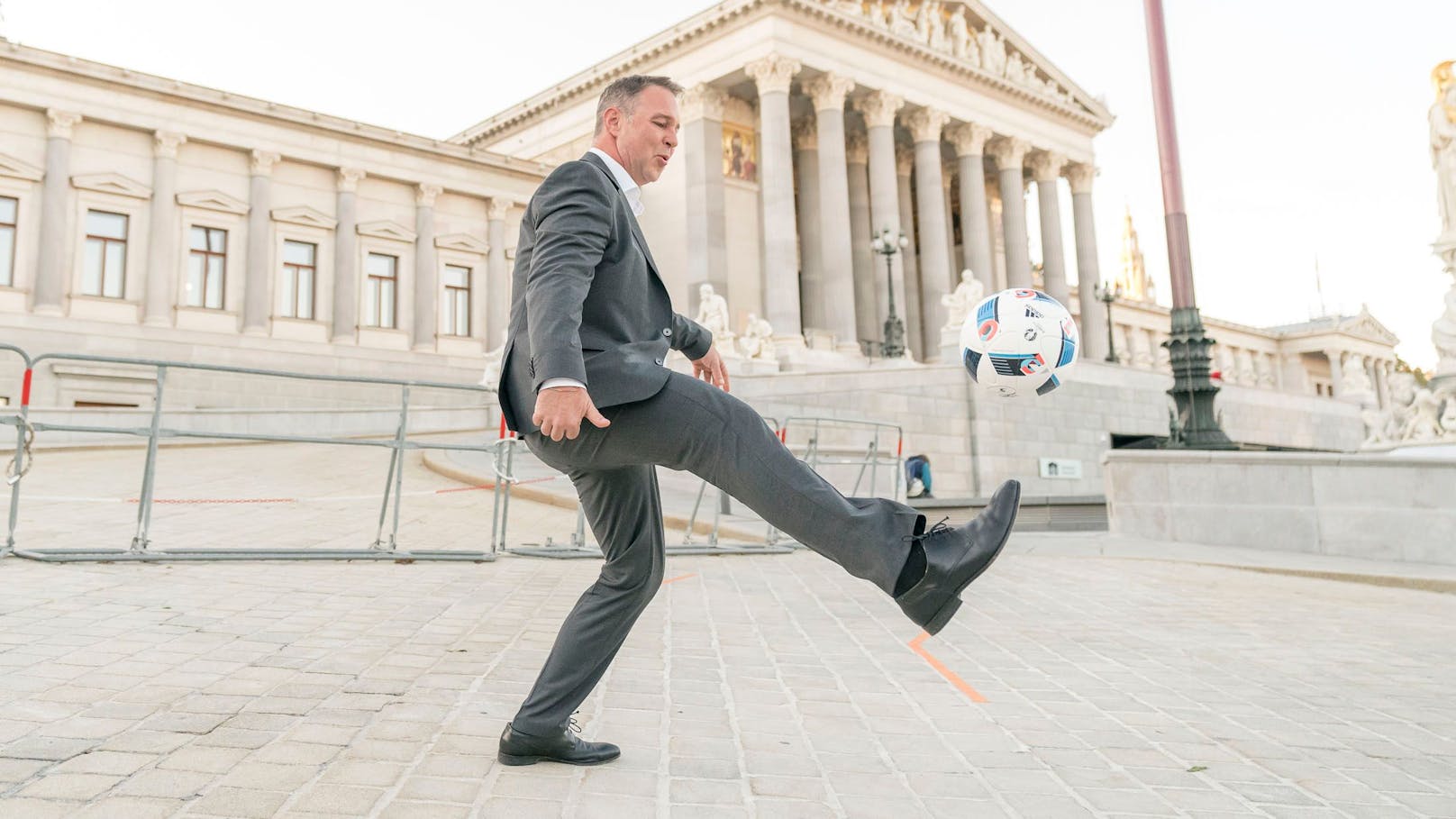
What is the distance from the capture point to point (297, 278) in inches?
1409

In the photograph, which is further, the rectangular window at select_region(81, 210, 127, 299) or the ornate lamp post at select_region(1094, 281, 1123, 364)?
the ornate lamp post at select_region(1094, 281, 1123, 364)

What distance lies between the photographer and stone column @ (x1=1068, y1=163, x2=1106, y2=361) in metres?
44.9

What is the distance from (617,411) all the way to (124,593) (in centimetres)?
478

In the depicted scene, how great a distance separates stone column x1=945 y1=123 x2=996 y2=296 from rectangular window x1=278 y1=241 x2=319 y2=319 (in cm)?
2667

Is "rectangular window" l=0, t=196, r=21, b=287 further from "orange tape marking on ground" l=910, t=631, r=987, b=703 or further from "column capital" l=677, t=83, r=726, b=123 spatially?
"orange tape marking on ground" l=910, t=631, r=987, b=703

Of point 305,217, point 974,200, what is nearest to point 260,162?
point 305,217

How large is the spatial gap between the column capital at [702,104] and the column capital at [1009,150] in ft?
46.4

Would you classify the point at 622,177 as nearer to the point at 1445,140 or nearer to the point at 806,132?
the point at 1445,140

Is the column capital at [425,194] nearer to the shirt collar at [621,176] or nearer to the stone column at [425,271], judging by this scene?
the stone column at [425,271]

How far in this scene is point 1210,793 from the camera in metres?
2.91

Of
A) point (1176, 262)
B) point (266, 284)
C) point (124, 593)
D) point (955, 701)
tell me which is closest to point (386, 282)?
point (266, 284)

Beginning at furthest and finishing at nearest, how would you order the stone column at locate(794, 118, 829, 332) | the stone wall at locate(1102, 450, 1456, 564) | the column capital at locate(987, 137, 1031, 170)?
the column capital at locate(987, 137, 1031, 170) < the stone column at locate(794, 118, 829, 332) < the stone wall at locate(1102, 450, 1456, 564)

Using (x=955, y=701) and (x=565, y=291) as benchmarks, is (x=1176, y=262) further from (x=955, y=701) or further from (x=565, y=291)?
(x=565, y=291)

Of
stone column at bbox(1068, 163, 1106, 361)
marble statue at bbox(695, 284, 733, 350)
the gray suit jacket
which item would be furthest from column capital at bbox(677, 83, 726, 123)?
the gray suit jacket
